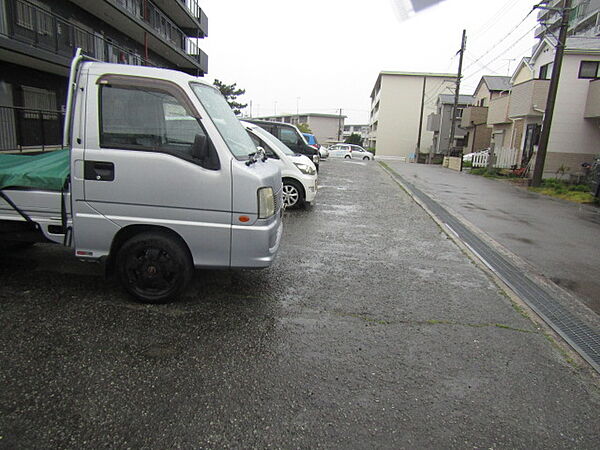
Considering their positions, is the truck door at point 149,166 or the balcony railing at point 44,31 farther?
the balcony railing at point 44,31

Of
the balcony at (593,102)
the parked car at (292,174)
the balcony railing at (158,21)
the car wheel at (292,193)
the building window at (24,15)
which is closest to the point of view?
the parked car at (292,174)

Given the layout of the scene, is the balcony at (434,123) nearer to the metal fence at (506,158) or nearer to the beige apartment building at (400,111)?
the beige apartment building at (400,111)

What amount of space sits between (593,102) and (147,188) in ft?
76.4

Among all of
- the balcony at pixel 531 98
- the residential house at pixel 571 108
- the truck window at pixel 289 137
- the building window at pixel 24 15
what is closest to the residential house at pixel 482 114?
the residential house at pixel 571 108

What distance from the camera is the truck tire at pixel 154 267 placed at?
381 centimetres

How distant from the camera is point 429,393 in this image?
9.36 ft

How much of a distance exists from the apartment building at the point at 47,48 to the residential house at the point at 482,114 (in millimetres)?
25160

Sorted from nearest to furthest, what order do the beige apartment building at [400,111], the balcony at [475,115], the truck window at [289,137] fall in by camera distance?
the truck window at [289,137] < the balcony at [475,115] < the beige apartment building at [400,111]

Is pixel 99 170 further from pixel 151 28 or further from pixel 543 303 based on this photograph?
pixel 151 28

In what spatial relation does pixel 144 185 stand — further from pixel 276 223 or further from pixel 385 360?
pixel 385 360

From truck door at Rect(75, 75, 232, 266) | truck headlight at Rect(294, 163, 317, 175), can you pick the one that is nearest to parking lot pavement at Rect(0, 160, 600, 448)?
truck door at Rect(75, 75, 232, 266)

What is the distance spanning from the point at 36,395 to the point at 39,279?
222 centimetres

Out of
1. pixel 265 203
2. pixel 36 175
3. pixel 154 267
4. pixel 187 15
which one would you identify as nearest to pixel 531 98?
pixel 187 15

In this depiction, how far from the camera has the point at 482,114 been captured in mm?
33844
